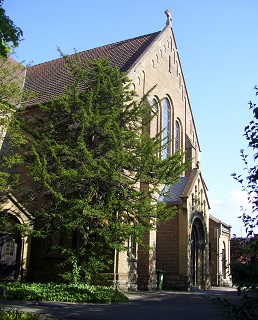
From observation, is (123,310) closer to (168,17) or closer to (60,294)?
(60,294)

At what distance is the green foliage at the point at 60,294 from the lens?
45.2ft

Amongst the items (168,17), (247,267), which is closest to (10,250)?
(247,267)

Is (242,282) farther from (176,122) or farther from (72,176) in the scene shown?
(176,122)

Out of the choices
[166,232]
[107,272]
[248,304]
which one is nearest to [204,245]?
[166,232]

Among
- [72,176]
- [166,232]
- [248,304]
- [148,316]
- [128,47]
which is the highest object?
[128,47]

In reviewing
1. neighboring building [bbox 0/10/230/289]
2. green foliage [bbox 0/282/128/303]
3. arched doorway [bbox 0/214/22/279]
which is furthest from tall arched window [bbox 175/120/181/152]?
green foliage [bbox 0/282/128/303]

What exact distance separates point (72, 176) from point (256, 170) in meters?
9.66

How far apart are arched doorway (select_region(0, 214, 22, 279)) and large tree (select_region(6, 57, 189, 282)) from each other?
1933mm

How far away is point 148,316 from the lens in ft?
37.7

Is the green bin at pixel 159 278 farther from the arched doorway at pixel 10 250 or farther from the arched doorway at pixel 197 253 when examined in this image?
the arched doorway at pixel 10 250

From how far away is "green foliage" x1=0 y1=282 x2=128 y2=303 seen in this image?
1379cm

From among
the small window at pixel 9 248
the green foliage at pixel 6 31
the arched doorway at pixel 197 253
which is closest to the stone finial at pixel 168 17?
the arched doorway at pixel 197 253

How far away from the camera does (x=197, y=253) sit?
2494cm

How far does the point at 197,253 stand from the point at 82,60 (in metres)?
15.7
